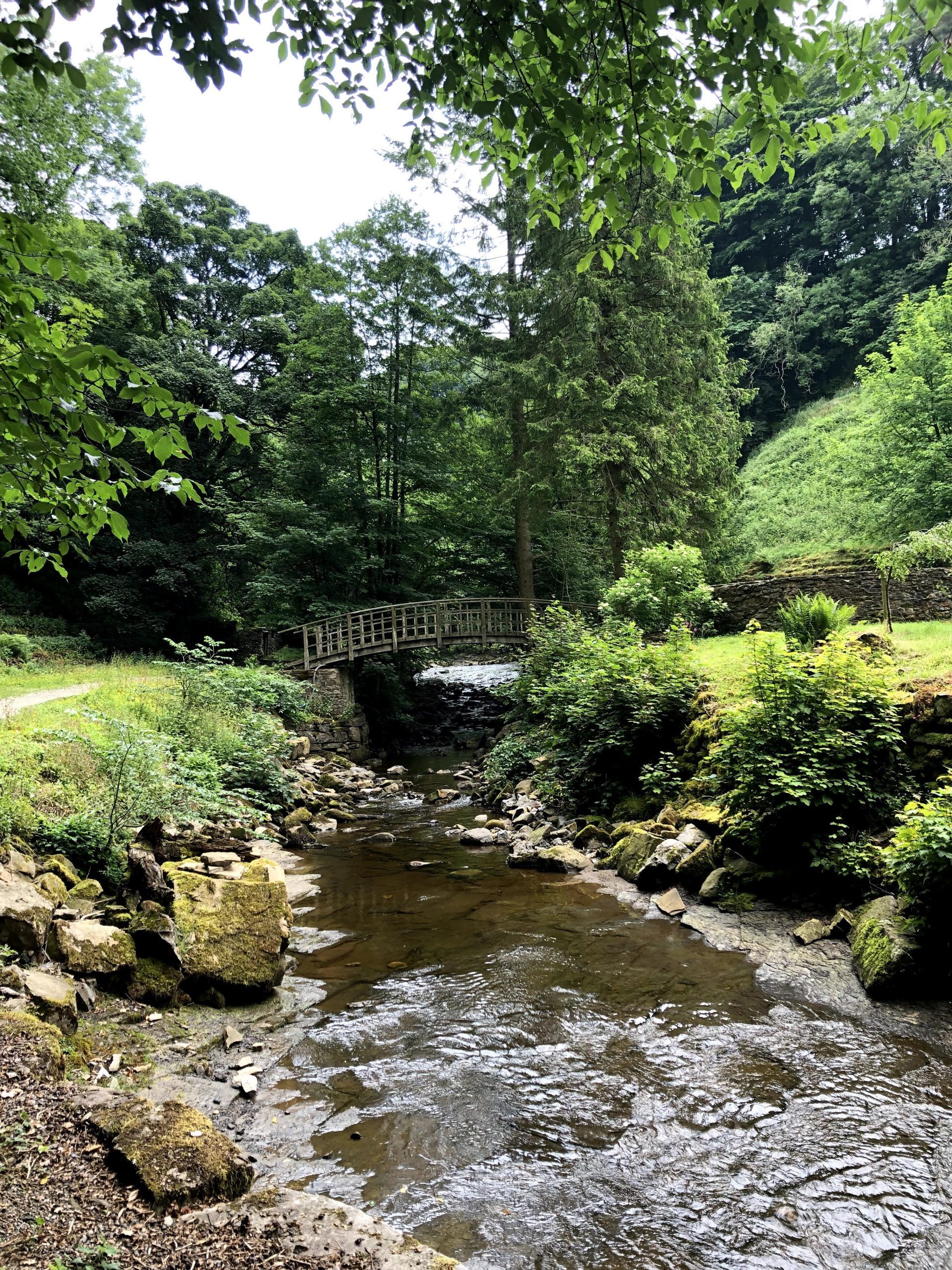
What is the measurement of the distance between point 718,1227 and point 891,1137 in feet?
3.67

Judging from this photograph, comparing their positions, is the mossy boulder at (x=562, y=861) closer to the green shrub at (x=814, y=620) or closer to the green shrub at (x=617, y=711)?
the green shrub at (x=617, y=711)

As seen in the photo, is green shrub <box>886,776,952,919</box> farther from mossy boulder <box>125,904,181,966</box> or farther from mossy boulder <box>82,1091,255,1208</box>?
mossy boulder <box>125,904,181,966</box>

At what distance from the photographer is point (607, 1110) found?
375cm

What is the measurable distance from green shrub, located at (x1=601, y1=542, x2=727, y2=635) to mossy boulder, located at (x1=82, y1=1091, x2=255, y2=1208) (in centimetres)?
1215

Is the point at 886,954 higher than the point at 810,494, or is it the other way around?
the point at 810,494

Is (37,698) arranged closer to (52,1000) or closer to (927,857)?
(52,1000)

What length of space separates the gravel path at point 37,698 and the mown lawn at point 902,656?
888 cm

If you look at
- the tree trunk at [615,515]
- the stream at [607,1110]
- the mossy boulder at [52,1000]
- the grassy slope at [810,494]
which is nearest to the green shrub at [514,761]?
the tree trunk at [615,515]

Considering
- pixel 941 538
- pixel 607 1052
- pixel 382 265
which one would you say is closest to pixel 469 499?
pixel 382 265

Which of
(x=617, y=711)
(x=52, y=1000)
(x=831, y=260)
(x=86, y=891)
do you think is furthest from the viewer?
(x=831, y=260)

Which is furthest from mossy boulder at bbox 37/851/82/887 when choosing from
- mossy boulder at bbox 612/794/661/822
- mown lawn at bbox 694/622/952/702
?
mossy boulder at bbox 612/794/661/822

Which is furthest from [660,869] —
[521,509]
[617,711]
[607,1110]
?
[521,509]

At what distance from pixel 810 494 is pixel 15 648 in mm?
27389

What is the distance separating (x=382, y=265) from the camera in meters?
19.7
